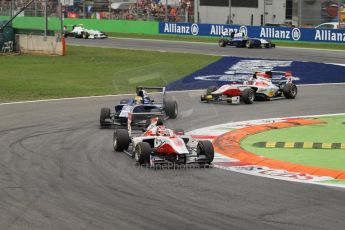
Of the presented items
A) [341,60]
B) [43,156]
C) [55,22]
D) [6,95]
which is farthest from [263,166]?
[55,22]

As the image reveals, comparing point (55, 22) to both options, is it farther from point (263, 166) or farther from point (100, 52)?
point (263, 166)

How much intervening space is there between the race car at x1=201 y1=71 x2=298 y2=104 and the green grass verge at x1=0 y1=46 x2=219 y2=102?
1.75m

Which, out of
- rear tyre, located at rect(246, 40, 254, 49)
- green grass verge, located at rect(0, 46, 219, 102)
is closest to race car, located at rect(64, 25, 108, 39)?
green grass verge, located at rect(0, 46, 219, 102)

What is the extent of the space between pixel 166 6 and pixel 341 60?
1048 inches

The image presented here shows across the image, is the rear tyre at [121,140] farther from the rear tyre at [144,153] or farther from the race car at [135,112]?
the race car at [135,112]

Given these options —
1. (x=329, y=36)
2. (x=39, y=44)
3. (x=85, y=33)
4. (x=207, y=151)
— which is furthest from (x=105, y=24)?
(x=207, y=151)

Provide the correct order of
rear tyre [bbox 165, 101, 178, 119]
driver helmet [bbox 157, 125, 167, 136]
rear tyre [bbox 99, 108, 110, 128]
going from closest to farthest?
1. driver helmet [bbox 157, 125, 167, 136]
2. rear tyre [bbox 99, 108, 110, 128]
3. rear tyre [bbox 165, 101, 178, 119]

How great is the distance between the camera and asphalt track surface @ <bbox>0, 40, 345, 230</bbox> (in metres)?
10.4

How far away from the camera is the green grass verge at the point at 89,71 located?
28094mm

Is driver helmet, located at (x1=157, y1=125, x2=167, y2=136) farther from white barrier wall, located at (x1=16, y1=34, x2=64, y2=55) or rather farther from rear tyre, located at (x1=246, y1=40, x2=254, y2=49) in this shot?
rear tyre, located at (x1=246, y1=40, x2=254, y2=49)

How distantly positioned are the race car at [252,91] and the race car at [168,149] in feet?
30.8

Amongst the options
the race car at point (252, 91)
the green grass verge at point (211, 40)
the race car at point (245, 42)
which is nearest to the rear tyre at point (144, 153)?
the race car at point (252, 91)

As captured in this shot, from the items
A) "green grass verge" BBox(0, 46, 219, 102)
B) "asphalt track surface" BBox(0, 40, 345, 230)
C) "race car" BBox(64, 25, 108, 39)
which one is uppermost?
"race car" BBox(64, 25, 108, 39)

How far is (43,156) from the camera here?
1555 centimetres
